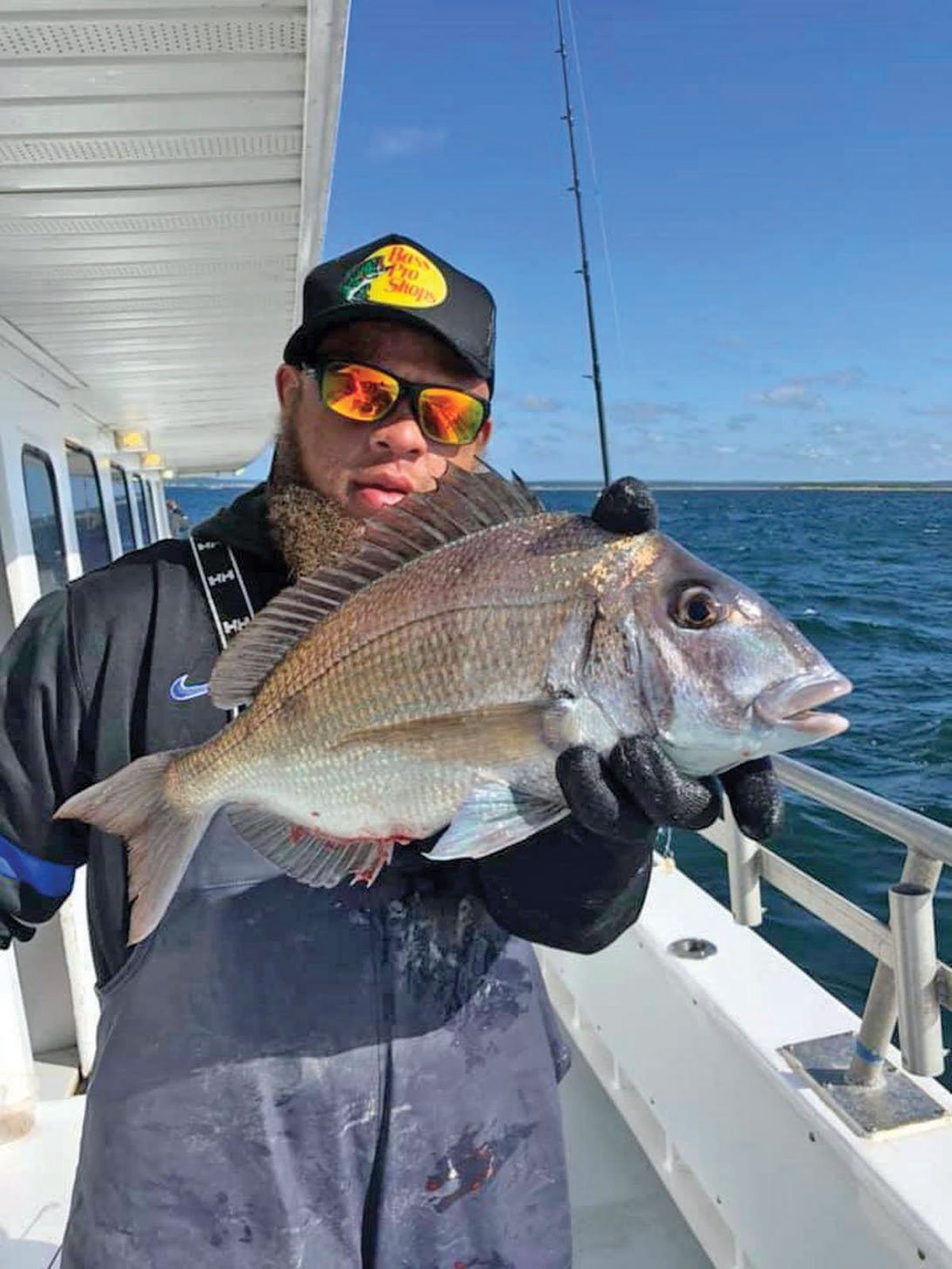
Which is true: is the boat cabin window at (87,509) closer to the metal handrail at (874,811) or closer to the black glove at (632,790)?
the metal handrail at (874,811)

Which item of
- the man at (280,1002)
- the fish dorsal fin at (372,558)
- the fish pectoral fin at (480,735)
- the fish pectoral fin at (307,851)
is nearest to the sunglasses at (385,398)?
the man at (280,1002)

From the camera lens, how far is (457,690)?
61.3 inches

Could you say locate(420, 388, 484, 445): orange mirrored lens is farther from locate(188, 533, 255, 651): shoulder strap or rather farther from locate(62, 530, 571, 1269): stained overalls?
locate(62, 530, 571, 1269): stained overalls

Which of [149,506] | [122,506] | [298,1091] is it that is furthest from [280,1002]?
[149,506]

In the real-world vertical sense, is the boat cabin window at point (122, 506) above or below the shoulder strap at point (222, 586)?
above

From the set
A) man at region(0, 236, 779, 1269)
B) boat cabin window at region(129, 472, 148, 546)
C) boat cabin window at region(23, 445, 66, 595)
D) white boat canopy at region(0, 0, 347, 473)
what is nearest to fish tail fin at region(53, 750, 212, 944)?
man at region(0, 236, 779, 1269)

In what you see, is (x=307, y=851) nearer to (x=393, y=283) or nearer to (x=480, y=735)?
(x=480, y=735)

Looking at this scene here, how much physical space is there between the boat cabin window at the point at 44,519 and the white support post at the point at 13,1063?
6.57ft

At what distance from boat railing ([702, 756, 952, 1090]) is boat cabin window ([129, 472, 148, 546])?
9.93m

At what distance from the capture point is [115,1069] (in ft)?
5.83

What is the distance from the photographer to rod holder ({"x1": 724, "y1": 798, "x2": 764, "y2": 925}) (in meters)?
3.03

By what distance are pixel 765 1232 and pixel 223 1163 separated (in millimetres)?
1660

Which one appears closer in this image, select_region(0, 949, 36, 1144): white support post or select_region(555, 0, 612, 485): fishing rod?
select_region(0, 949, 36, 1144): white support post

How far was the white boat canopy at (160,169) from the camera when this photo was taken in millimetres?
2318
